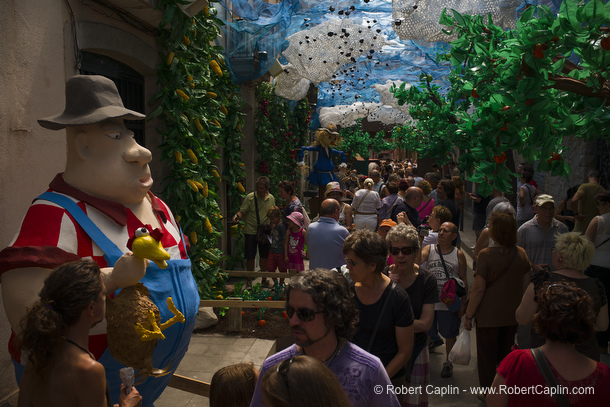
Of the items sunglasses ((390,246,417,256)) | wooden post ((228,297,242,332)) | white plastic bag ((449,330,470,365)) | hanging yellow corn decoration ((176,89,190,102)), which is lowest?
wooden post ((228,297,242,332))

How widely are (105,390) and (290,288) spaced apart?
861 millimetres

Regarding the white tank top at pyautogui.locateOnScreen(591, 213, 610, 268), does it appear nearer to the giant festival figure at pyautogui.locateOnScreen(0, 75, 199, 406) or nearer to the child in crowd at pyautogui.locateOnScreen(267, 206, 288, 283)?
the child in crowd at pyautogui.locateOnScreen(267, 206, 288, 283)

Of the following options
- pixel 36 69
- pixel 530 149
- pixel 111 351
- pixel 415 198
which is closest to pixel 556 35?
pixel 530 149

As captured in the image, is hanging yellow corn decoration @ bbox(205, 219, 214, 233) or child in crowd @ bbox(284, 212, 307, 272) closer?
hanging yellow corn decoration @ bbox(205, 219, 214, 233)

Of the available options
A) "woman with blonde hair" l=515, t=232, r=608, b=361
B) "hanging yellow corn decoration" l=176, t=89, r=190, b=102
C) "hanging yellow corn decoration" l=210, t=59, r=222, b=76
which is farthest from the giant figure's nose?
"hanging yellow corn decoration" l=210, t=59, r=222, b=76

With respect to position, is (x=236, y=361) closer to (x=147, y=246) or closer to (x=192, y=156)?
(x=192, y=156)

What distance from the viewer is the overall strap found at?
2859 millimetres

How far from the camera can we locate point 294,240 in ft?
25.1

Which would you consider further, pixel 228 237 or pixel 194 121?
pixel 228 237

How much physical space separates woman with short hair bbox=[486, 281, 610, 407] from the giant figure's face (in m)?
2.19

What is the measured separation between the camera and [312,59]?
10.5m

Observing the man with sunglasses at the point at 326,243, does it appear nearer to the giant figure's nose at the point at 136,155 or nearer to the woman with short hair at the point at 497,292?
the woman with short hair at the point at 497,292

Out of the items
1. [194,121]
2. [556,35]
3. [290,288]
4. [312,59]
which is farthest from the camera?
[312,59]

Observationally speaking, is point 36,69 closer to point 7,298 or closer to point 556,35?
point 7,298
